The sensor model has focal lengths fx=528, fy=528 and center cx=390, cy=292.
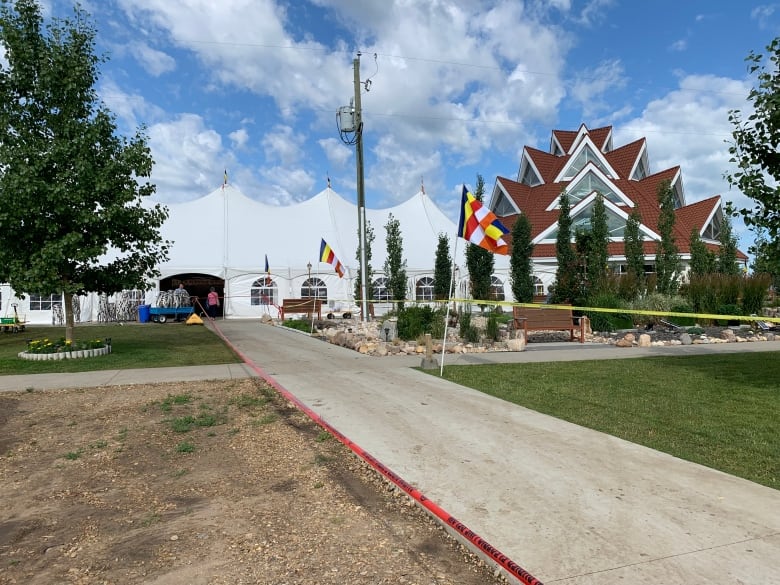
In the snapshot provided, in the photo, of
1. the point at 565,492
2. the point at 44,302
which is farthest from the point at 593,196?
the point at 565,492

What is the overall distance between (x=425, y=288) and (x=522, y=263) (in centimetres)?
868

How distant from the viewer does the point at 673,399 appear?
725 centimetres

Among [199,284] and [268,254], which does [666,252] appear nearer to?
[268,254]

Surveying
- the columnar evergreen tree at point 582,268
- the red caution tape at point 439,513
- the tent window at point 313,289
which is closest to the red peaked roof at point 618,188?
the columnar evergreen tree at point 582,268

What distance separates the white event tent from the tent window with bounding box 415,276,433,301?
0.06 metres

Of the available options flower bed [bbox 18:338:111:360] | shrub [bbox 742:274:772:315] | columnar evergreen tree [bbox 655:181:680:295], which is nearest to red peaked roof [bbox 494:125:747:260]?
columnar evergreen tree [bbox 655:181:680:295]

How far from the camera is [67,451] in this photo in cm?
539

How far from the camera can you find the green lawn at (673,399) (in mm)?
5020

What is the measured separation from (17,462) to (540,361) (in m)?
9.11

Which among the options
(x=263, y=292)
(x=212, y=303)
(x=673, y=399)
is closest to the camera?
(x=673, y=399)

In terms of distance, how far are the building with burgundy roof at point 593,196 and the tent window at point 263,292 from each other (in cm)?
1561

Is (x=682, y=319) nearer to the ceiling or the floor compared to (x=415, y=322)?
nearer to the floor

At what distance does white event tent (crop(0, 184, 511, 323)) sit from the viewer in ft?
102

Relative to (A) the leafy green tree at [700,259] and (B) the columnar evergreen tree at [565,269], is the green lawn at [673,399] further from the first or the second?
(A) the leafy green tree at [700,259]
